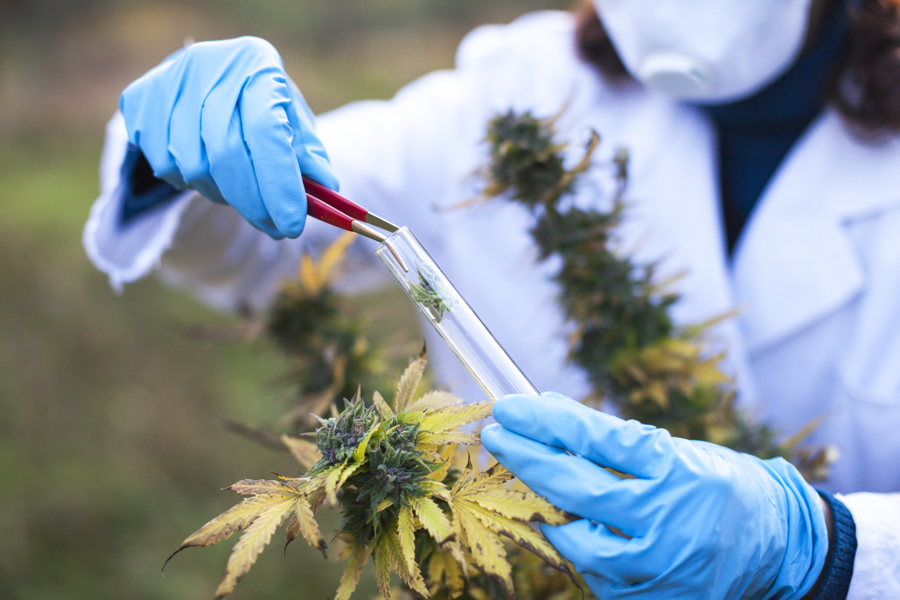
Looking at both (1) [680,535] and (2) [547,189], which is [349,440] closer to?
(1) [680,535]

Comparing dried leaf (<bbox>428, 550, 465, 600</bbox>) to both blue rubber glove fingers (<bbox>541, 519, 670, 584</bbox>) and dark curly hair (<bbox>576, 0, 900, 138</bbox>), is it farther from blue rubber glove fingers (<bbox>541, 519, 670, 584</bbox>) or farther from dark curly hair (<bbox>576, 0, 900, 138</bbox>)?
dark curly hair (<bbox>576, 0, 900, 138</bbox>)

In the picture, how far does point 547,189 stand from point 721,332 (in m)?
0.68

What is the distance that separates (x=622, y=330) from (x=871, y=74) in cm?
91

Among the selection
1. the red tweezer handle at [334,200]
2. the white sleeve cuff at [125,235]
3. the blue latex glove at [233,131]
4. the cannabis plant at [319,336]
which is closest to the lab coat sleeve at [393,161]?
the white sleeve cuff at [125,235]

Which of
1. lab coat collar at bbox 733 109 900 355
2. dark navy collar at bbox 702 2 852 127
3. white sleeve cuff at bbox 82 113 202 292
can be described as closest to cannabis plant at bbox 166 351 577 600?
white sleeve cuff at bbox 82 113 202 292

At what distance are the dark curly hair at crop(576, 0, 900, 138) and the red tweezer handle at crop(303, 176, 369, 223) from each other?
50.3 inches

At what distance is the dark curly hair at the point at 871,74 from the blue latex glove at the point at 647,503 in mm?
1019

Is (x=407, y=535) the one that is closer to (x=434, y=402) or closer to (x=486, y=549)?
(x=486, y=549)

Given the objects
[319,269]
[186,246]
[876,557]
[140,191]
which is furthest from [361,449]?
[186,246]

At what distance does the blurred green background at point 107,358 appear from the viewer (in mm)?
2453

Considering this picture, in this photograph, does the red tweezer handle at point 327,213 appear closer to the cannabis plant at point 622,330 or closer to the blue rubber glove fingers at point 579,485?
the cannabis plant at point 622,330

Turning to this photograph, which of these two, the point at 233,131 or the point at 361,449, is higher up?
the point at 233,131

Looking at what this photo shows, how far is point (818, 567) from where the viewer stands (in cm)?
80

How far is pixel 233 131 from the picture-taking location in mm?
911
